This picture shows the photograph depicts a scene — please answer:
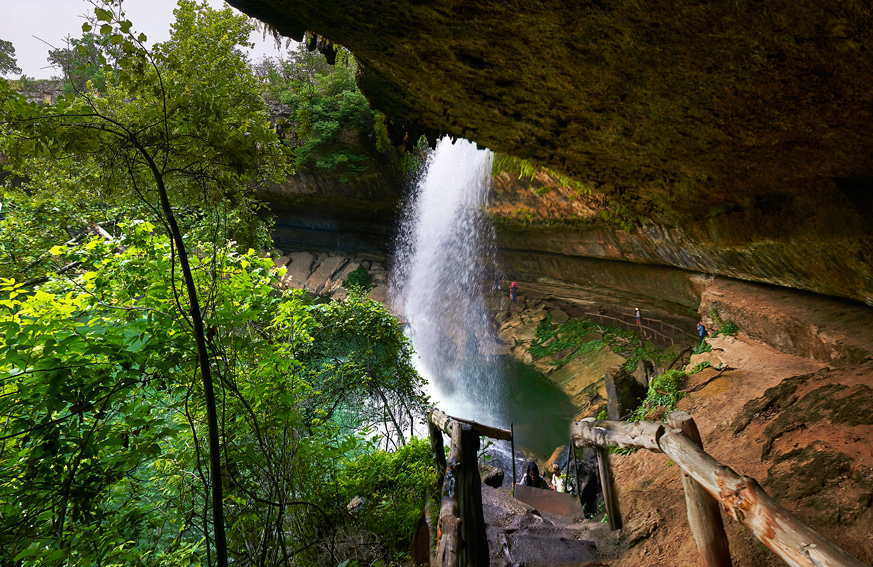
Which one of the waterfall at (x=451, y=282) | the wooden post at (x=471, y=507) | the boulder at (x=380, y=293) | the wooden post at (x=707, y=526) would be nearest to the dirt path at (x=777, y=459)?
the wooden post at (x=707, y=526)

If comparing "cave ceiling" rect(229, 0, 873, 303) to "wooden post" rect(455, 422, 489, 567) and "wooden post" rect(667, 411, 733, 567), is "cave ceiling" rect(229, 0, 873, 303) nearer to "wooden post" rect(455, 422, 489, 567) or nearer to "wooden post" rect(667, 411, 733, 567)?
"wooden post" rect(667, 411, 733, 567)

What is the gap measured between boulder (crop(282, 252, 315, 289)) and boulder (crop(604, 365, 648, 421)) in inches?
652

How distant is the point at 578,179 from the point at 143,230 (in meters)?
5.29

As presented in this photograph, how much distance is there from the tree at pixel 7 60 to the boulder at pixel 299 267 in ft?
70.9

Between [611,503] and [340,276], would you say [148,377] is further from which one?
[340,276]

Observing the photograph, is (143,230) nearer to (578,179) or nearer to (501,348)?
(578,179)

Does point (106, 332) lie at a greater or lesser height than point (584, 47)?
lesser

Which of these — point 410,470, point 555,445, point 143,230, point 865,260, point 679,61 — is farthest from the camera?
point 555,445

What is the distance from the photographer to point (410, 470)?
4.95 meters

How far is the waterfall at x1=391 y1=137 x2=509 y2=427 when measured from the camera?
1517 cm

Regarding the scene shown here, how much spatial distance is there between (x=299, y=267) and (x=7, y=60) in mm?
23225

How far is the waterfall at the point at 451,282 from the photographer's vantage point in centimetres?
1517

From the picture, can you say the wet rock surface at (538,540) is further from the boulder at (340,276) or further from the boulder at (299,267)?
the boulder at (299,267)

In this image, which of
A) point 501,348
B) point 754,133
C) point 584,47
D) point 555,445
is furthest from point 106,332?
point 501,348
